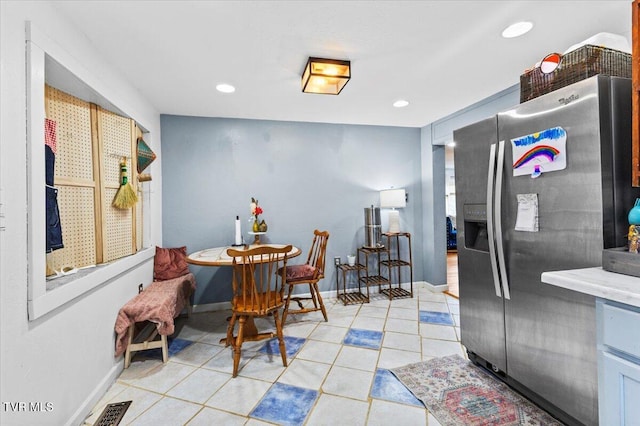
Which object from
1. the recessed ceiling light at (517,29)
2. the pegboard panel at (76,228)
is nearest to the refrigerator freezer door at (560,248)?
the recessed ceiling light at (517,29)

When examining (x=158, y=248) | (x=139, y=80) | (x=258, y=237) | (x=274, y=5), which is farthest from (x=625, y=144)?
(x=158, y=248)

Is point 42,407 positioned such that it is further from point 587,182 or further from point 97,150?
point 587,182

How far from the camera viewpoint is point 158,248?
321cm

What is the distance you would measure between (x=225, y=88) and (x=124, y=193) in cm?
135

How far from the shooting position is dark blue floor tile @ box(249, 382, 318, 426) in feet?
5.70

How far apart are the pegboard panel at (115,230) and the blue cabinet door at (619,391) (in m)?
3.00

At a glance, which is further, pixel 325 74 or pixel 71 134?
pixel 325 74

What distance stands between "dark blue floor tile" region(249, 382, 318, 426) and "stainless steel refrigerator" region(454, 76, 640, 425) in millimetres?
1321

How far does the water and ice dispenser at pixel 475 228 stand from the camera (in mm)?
2059

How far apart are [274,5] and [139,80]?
1.68 m

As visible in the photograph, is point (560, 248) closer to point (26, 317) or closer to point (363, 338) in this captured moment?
point (363, 338)

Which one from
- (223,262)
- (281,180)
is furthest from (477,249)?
(281,180)

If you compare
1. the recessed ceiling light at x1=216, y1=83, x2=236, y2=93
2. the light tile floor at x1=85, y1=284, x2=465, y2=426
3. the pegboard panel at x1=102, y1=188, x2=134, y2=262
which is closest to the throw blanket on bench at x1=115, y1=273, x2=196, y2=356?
the light tile floor at x1=85, y1=284, x2=465, y2=426

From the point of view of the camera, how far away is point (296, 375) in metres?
2.19
